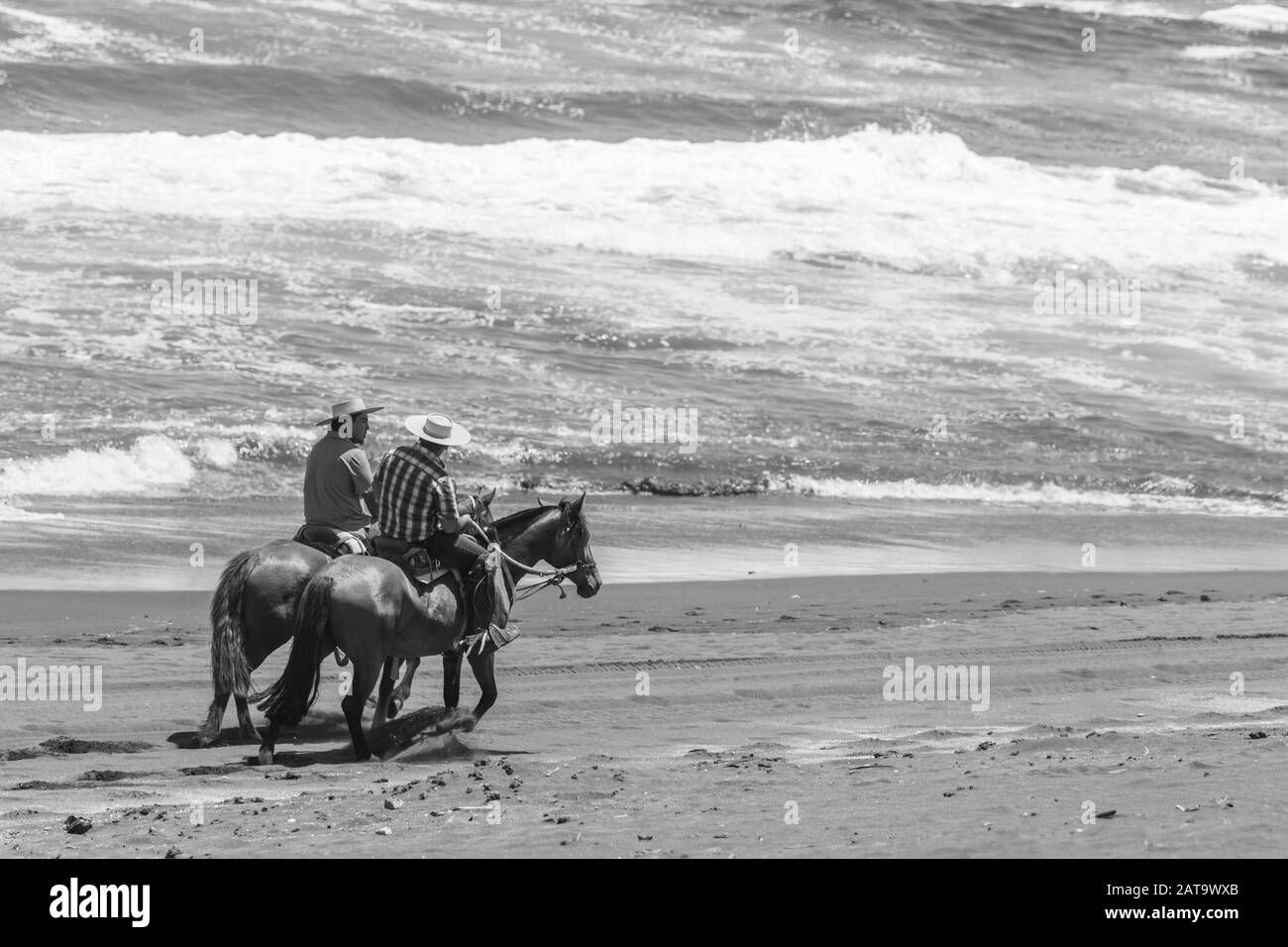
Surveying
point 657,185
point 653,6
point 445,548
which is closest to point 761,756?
point 445,548

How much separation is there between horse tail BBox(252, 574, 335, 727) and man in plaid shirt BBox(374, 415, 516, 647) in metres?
0.81

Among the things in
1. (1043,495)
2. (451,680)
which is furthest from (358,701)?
(1043,495)

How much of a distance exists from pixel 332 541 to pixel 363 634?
1.07 m

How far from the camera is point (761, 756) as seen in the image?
30.3 feet

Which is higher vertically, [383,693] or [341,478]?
[341,478]

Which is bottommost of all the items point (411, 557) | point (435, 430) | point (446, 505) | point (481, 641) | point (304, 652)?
point (481, 641)

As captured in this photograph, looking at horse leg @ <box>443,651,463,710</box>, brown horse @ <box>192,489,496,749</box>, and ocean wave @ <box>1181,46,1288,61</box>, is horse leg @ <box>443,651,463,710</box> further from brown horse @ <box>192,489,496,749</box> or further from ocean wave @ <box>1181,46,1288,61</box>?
ocean wave @ <box>1181,46,1288,61</box>

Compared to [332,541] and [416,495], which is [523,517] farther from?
[332,541]

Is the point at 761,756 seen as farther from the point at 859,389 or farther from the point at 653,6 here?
the point at 653,6

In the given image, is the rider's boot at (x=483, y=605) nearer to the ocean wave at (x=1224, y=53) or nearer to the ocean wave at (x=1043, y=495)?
the ocean wave at (x=1043, y=495)

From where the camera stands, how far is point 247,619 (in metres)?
9.80

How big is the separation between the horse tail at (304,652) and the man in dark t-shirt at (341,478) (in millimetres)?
1103

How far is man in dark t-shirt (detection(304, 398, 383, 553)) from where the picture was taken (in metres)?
10.6

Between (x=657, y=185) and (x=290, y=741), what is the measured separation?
22403 mm
